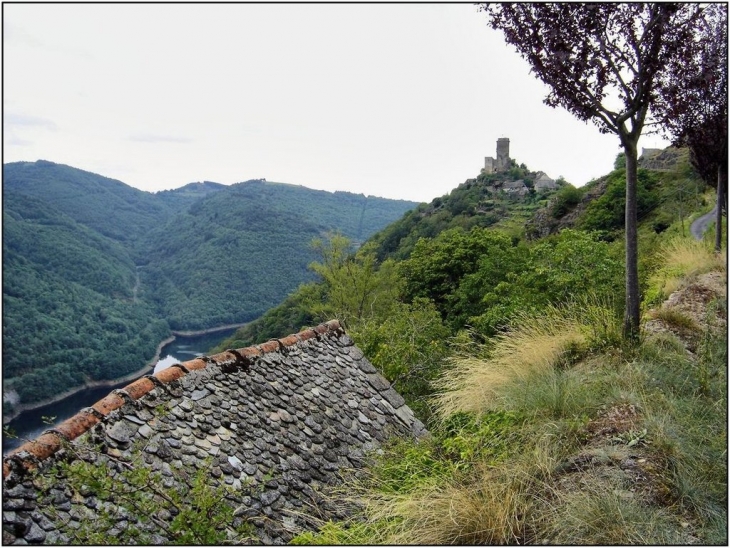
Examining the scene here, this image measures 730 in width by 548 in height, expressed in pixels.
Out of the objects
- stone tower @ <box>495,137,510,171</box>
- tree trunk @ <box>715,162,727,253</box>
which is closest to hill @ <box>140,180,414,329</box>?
stone tower @ <box>495,137,510,171</box>

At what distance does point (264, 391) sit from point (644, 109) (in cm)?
553

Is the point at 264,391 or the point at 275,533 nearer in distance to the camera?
the point at 275,533

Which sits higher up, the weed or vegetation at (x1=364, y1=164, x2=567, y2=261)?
vegetation at (x1=364, y1=164, x2=567, y2=261)

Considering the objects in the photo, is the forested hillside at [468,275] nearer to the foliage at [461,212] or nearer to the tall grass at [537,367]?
the foliage at [461,212]

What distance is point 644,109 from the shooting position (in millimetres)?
6328

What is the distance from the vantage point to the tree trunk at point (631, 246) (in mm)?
6457

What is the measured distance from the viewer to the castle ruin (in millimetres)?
104963

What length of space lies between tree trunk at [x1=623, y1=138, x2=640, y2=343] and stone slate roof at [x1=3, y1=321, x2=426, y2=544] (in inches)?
126

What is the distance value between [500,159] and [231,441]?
107485mm

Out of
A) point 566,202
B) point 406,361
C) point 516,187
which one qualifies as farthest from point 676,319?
point 516,187

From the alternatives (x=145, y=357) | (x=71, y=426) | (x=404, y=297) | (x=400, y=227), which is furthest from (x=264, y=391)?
(x=145, y=357)

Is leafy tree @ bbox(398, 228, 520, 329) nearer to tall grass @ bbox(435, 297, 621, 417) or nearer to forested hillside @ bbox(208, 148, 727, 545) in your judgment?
forested hillside @ bbox(208, 148, 727, 545)

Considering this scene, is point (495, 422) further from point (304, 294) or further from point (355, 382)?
point (304, 294)

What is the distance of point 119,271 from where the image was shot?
11231 cm
